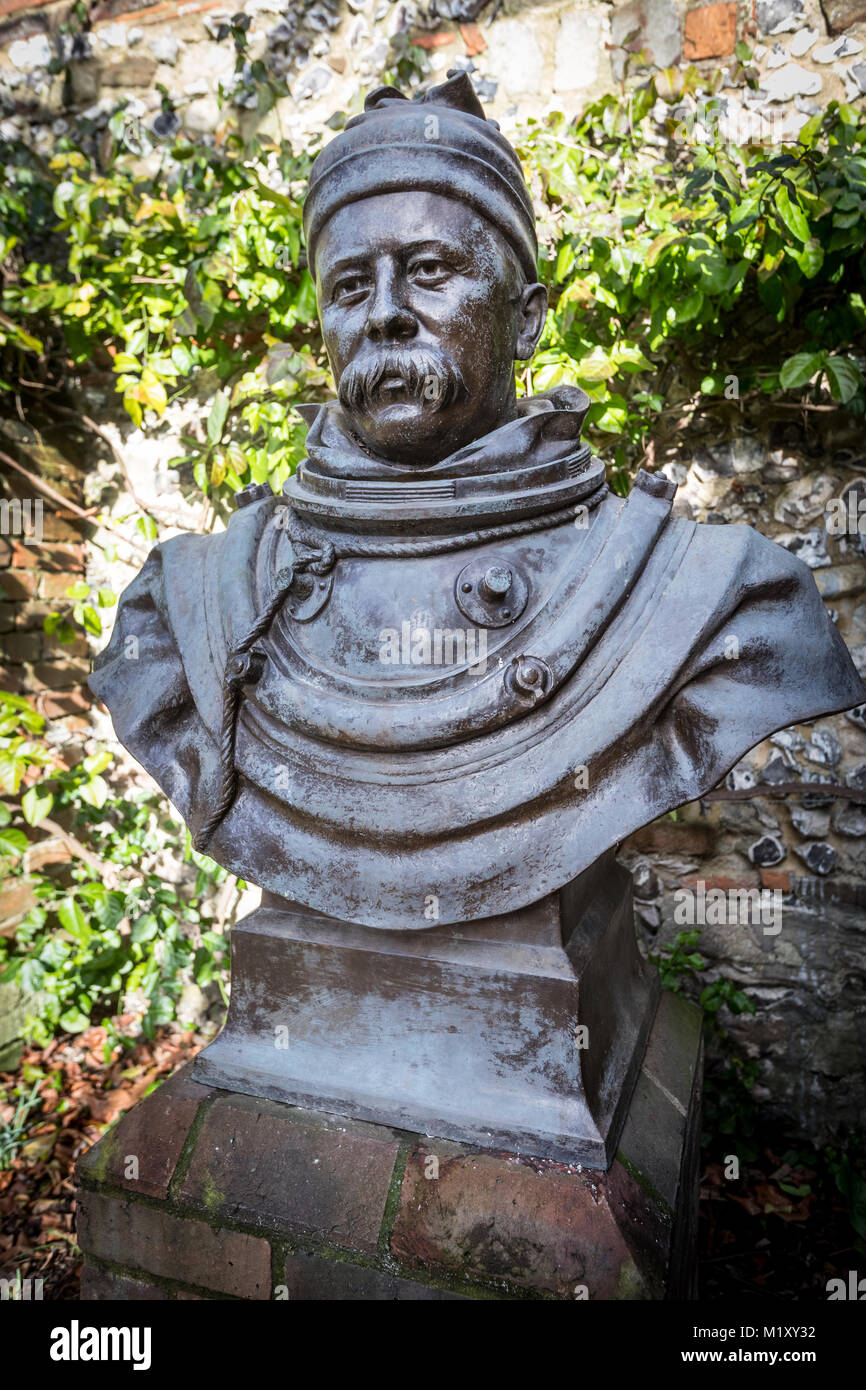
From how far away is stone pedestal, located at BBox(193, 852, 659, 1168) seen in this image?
4.60 feet

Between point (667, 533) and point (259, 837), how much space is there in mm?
843

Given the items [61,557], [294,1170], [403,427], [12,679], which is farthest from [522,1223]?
[61,557]

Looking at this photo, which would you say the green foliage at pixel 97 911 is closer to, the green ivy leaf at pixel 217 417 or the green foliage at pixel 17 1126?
the green foliage at pixel 17 1126

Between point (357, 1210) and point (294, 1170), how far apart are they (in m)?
0.12

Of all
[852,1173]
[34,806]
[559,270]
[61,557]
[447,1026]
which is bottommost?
[852,1173]

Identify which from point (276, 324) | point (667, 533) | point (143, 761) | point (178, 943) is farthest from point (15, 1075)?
point (667, 533)

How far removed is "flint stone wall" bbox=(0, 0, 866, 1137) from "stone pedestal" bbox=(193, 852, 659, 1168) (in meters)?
1.27

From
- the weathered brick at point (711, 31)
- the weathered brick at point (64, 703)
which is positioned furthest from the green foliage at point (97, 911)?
the weathered brick at point (711, 31)

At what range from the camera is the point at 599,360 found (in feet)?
8.35

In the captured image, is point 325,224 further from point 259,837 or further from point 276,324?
point 276,324

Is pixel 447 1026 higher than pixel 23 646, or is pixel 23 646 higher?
pixel 23 646

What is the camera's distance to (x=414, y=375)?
1427mm

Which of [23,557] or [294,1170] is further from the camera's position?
[23,557]

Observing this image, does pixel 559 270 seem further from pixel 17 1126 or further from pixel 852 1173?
pixel 17 1126
